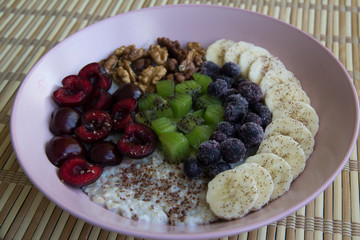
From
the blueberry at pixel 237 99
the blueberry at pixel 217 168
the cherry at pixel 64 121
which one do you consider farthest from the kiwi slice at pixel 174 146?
the cherry at pixel 64 121

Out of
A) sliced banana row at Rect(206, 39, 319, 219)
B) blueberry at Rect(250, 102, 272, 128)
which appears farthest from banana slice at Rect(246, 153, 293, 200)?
blueberry at Rect(250, 102, 272, 128)

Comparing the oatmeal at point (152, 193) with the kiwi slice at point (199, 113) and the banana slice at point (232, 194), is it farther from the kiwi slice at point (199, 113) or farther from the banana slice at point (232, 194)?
the kiwi slice at point (199, 113)

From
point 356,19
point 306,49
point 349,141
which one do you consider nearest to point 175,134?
point 349,141

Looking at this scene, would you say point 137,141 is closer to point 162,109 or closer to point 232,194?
point 162,109

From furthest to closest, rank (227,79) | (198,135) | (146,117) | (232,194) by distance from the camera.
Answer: (227,79)
(146,117)
(198,135)
(232,194)

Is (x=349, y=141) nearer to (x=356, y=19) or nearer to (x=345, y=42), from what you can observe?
(x=345, y=42)

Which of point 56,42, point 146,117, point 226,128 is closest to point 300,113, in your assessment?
point 226,128
